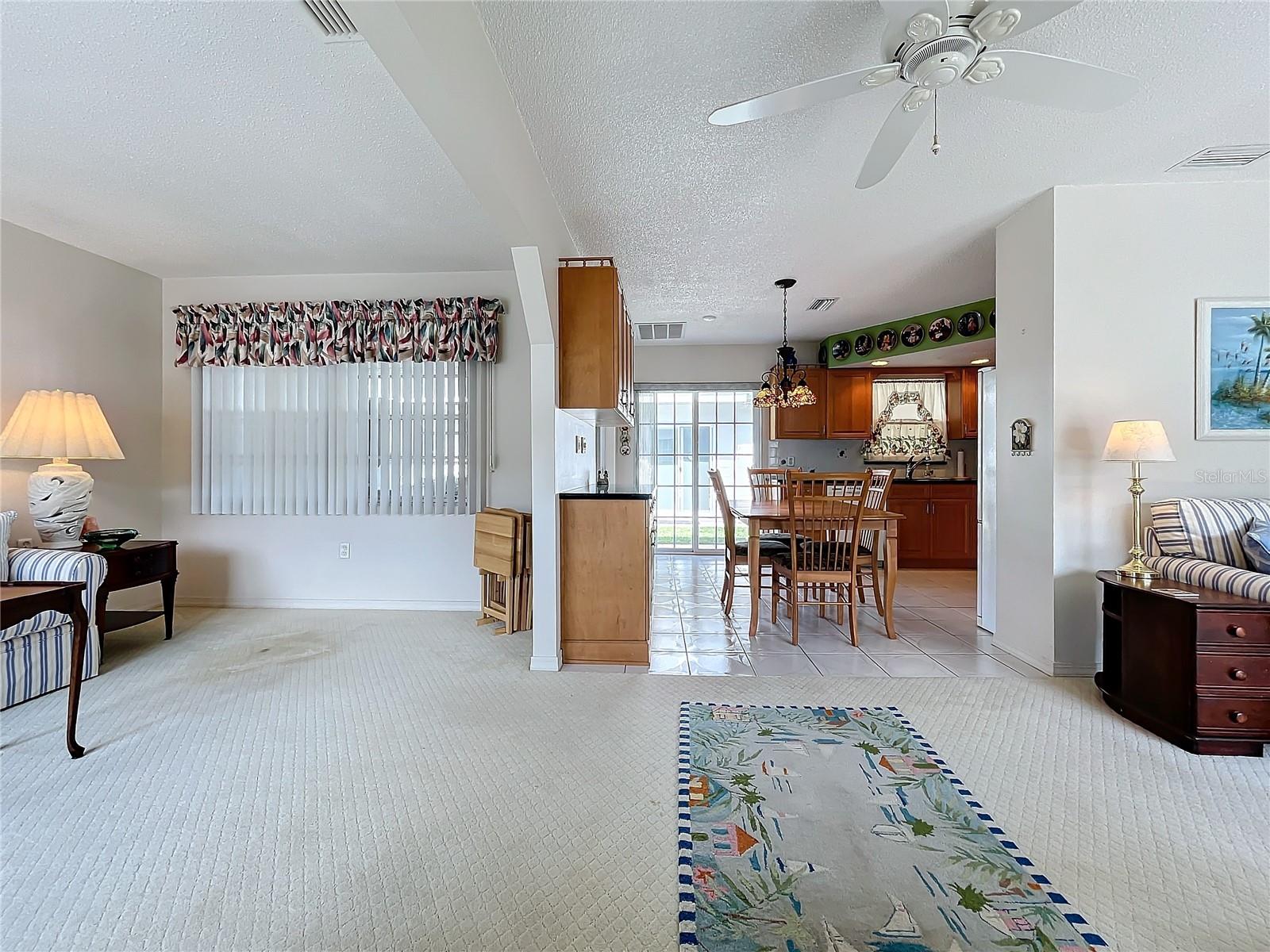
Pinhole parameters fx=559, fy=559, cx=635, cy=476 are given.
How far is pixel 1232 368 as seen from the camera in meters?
2.89

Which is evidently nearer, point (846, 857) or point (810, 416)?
point (846, 857)

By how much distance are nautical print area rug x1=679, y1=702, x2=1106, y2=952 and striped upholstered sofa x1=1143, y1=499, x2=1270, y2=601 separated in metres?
1.56

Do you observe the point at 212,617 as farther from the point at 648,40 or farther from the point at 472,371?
the point at 648,40

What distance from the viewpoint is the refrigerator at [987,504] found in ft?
11.9

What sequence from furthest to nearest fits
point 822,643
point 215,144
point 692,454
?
point 692,454, point 822,643, point 215,144

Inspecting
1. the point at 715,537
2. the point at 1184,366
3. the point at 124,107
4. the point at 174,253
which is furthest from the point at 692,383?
the point at 124,107

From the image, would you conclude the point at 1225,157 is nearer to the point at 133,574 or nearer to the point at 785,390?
the point at 785,390

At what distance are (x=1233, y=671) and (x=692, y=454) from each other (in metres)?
5.08

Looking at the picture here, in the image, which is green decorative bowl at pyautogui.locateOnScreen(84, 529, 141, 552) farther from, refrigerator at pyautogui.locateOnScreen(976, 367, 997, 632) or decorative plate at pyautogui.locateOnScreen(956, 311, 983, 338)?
decorative plate at pyautogui.locateOnScreen(956, 311, 983, 338)

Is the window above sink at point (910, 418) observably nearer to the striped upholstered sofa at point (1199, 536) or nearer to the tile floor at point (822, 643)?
the tile floor at point (822, 643)

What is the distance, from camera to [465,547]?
434 cm

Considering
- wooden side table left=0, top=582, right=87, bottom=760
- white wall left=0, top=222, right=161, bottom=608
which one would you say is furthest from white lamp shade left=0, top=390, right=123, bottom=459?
wooden side table left=0, top=582, right=87, bottom=760

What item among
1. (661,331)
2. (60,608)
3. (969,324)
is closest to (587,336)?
(60,608)

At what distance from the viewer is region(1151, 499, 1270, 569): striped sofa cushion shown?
2625mm
